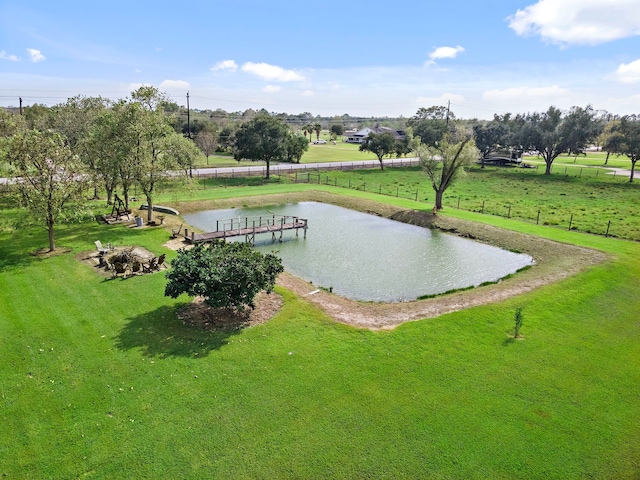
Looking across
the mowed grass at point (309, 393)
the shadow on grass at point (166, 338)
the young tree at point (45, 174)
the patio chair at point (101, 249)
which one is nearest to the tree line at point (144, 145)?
the young tree at point (45, 174)

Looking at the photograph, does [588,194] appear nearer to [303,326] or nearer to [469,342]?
[469,342]

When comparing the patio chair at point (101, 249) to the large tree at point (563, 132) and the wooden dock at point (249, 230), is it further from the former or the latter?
the large tree at point (563, 132)

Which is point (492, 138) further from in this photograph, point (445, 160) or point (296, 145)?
point (445, 160)

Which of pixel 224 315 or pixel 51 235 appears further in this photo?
pixel 51 235

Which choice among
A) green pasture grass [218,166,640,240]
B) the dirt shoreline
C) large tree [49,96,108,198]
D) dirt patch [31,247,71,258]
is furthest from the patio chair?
green pasture grass [218,166,640,240]

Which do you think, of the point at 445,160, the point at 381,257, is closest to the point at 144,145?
the point at 381,257

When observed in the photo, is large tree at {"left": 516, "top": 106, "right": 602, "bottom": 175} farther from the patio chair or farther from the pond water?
the patio chair

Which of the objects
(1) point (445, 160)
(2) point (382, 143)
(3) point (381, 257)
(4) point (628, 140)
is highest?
(4) point (628, 140)
